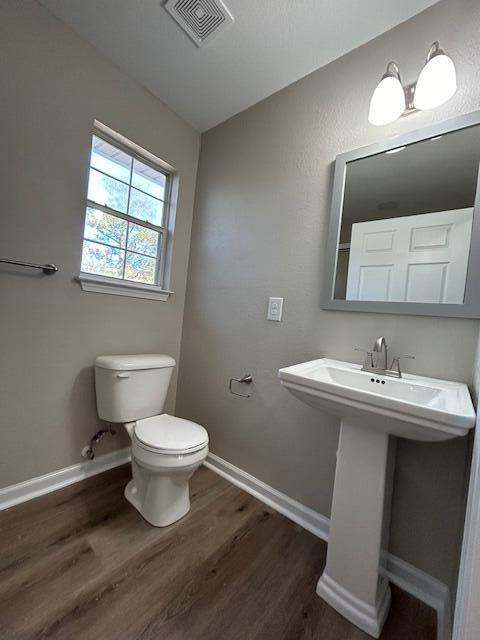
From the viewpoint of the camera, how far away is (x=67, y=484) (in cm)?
145

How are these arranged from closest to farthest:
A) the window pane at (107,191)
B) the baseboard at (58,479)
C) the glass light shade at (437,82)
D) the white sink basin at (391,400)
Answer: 1. the white sink basin at (391,400)
2. the glass light shade at (437,82)
3. the baseboard at (58,479)
4. the window pane at (107,191)

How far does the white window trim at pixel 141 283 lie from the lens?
148 centimetres

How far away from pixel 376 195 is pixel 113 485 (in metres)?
2.03

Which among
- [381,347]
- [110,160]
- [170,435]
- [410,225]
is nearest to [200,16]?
[110,160]

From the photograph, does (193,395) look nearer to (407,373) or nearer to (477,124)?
(407,373)

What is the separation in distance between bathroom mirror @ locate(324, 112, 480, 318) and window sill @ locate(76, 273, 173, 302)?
3.60 feet

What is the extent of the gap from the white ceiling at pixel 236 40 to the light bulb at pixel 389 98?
310 millimetres

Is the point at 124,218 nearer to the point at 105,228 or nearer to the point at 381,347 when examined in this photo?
the point at 105,228

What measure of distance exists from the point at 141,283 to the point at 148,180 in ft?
2.30

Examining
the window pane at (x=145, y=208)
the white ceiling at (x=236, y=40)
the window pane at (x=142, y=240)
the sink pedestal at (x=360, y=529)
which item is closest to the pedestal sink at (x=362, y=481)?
the sink pedestal at (x=360, y=529)

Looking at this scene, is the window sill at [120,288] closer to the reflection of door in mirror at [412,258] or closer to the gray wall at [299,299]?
the gray wall at [299,299]

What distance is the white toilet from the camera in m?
1.18

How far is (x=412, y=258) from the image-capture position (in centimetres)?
111

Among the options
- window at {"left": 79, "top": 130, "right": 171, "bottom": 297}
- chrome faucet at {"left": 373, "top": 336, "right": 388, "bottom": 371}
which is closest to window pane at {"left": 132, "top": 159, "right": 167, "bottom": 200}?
window at {"left": 79, "top": 130, "right": 171, "bottom": 297}
